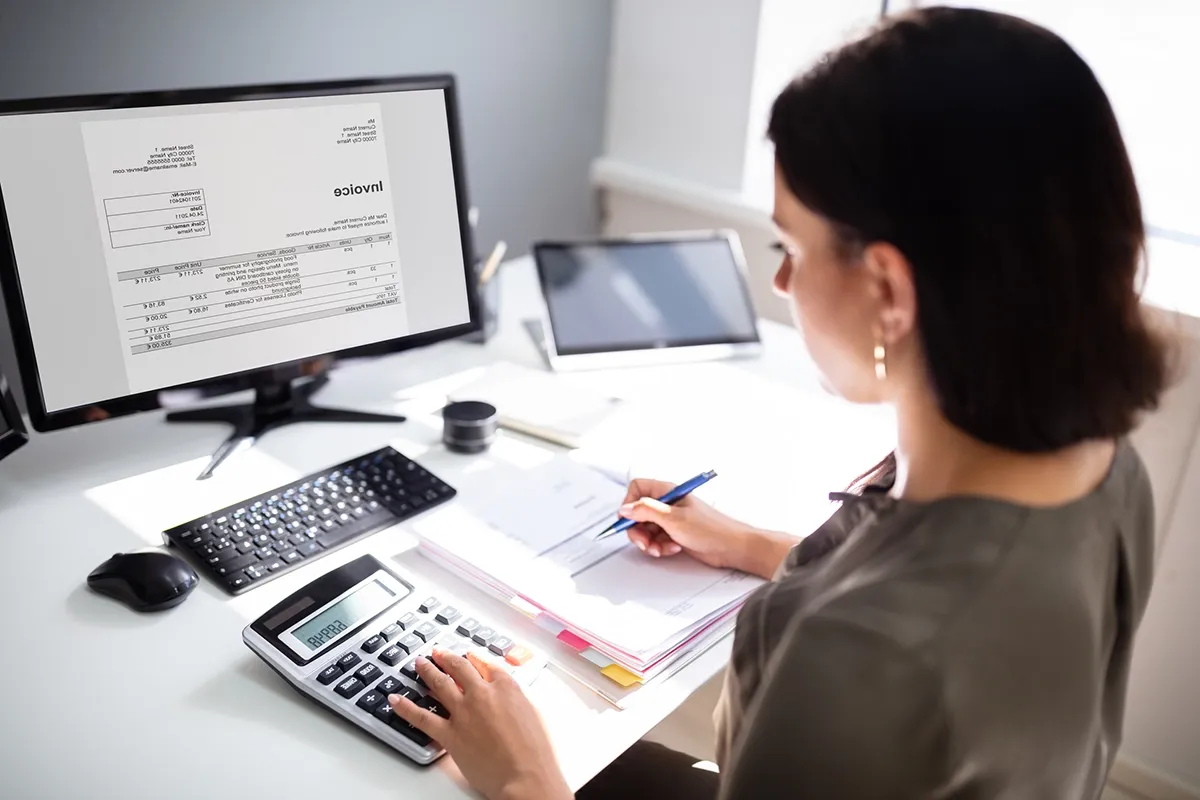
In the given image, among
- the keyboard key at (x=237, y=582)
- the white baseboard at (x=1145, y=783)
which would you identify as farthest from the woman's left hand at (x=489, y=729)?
the white baseboard at (x=1145, y=783)

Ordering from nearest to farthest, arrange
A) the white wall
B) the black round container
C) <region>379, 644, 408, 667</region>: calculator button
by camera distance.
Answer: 1. <region>379, 644, 408, 667</region>: calculator button
2. the black round container
3. the white wall

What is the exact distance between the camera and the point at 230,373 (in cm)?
122

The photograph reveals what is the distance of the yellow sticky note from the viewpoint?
913 mm

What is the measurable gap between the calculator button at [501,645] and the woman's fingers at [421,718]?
9 cm

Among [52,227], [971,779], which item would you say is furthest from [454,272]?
[971,779]

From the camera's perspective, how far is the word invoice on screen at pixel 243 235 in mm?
1118

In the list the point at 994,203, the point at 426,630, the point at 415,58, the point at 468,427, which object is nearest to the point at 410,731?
the point at 426,630

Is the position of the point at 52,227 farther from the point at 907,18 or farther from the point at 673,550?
the point at 907,18

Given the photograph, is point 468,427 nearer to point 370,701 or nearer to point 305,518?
point 305,518

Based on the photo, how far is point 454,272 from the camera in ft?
4.50

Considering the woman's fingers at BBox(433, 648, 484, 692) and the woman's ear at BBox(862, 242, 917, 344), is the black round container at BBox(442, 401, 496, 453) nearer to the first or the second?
the woman's fingers at BBox(433, 648, 484, 692)

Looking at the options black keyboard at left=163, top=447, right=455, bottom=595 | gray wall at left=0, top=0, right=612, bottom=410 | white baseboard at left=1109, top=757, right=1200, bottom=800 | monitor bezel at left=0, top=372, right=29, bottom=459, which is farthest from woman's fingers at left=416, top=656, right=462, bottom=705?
white baseboard at left=1109, top=757, right=1200, bottom=800

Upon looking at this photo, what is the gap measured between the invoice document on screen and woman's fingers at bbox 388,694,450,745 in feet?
0.54

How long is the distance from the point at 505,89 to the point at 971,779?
153cm
